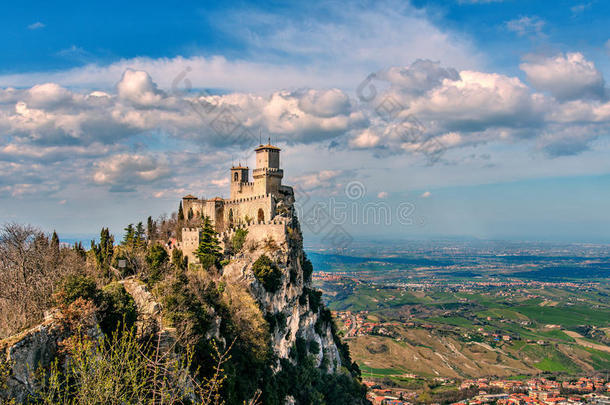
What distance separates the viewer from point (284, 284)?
43.8 m

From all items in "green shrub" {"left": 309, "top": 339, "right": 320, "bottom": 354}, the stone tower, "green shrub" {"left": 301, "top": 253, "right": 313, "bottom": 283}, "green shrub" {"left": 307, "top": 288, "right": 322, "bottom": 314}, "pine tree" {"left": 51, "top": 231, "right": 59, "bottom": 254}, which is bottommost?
"green shrub" {"left": 309, "top": 339, "right": 320, "bottom": 354}

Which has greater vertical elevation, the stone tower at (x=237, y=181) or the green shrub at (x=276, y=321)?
the stone tower at (x=237, y=181)

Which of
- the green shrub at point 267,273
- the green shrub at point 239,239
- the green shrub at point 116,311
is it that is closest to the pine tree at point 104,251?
the green shrub at point 239,239

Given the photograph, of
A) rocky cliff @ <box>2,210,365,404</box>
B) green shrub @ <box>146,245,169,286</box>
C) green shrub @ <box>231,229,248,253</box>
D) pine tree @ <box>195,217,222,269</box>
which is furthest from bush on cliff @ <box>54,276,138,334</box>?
green shrub @ <box>231,229,248,253</box>

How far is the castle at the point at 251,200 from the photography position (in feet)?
161

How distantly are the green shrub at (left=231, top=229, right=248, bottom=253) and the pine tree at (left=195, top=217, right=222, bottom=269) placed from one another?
189 centimetres

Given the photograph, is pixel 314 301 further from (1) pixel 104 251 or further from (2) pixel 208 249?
(1) pixel 104 251

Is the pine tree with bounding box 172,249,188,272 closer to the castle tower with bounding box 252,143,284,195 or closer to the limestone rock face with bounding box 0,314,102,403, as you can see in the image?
the castle tower with bounding box 252,143,284,195

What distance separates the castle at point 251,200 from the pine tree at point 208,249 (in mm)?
3059

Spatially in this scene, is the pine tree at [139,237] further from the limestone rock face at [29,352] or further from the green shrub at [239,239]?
the limestone rock face at [29,352]

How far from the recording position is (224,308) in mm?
33750

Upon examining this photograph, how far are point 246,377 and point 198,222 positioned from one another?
23.9 meters

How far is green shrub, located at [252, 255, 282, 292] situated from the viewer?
4069cm

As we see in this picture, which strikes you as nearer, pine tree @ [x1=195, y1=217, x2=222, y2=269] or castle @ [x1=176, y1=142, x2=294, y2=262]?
→ pine tree @ [x1=195, y1=217, x2=222, y2=269]
